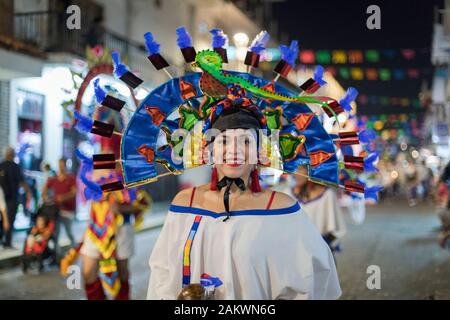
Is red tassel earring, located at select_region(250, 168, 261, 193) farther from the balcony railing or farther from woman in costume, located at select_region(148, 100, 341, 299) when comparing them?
the balcony railing

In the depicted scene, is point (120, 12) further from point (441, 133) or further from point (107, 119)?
point (441, 133)

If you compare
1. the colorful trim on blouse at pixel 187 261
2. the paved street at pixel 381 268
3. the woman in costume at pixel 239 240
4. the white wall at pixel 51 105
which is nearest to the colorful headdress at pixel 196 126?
the woman in costume at pixel 239 240

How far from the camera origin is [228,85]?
3.56 m

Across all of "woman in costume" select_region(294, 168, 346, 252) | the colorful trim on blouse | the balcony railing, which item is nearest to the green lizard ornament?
the colorful trim on blouse

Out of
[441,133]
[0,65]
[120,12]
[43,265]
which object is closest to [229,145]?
[43,265]

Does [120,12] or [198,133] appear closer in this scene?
A: [198,133]

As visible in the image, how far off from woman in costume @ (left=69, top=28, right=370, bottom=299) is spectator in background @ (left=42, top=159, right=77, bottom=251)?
6.78 m

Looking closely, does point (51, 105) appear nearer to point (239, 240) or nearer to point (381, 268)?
point (381, 268)

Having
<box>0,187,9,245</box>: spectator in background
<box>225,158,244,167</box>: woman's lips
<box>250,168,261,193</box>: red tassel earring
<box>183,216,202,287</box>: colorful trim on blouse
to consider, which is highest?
<box>225,158,244,167</box>: woman's lips

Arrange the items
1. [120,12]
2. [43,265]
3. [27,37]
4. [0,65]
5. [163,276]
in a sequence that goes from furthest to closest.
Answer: [120,12] → [27,37] → [0,65] → [43,265] → [163,276]

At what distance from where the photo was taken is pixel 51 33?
1570cm

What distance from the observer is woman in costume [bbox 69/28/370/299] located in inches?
129

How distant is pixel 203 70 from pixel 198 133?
0.43m

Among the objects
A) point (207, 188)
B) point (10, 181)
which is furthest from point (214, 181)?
A: point (10, 181)
